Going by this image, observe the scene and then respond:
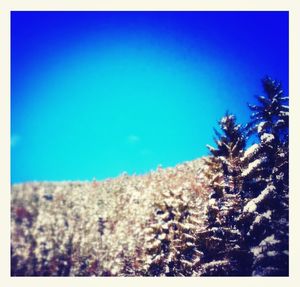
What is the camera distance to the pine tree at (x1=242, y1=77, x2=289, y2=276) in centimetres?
1576

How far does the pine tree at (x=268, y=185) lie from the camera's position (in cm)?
1576

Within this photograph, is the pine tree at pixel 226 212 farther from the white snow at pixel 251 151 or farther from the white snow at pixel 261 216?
the white snow at pixel 261 216

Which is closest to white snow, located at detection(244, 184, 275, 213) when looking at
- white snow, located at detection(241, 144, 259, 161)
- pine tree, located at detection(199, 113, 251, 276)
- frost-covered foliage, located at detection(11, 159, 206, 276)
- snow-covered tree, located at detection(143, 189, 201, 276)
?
pine tree, located at detection(199, 113, 251, 276)

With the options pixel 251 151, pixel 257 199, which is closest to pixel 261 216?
pixel 257 199

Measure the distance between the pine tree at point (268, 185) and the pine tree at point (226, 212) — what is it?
1.94ft

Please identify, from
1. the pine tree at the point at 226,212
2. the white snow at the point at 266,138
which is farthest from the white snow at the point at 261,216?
the white snow at the point at 266,138

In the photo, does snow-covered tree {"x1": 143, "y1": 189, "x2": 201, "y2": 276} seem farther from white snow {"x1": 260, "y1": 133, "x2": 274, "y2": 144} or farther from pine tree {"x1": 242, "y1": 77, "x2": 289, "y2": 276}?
white snow {"x1": 260, "y1": 133, "x2": 274, "y2": 144}

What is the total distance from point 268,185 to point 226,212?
2666 mm

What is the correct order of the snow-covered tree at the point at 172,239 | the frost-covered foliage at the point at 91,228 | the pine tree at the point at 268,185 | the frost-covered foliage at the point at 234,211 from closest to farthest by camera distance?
the pine tree at the point at 268,185, the frost-covered foliage at the point at 234,211, the snow-covered tree at the point at 172,239, the frost-covered foliage at the point at 91,228

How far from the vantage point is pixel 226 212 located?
18.6m

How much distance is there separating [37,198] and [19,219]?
17444 millimetres

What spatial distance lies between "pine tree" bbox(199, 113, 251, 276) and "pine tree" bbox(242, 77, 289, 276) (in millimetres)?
590
